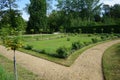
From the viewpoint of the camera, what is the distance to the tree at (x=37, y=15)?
190ft

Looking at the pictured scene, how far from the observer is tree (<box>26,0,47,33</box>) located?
57.8m

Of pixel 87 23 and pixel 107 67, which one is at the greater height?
pixel 87 23

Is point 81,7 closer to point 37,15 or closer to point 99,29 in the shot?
point 37,15

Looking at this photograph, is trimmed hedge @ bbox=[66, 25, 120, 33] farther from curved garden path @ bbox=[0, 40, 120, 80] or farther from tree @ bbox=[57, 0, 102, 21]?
curved garden path @ bbox=[0, 40, 120, 80]

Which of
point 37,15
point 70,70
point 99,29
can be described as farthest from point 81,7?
point 70,70

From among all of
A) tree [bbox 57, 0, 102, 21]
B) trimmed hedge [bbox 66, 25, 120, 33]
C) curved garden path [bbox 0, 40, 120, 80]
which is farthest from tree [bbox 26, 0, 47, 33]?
curved garden path [bbox 0, 40, 120, 80]

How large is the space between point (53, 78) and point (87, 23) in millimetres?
43508

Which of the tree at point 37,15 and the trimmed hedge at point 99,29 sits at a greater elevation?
the tree at point 37,15

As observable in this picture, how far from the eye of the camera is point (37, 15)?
58.2m

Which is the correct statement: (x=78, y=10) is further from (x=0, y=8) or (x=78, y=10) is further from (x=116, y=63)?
(x=116, y=63)

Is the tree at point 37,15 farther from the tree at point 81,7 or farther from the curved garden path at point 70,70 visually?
the curved garden path at point 70,70

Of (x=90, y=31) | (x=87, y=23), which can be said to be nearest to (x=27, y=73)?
(x=90, y=31)

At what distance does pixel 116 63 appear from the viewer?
40.2 ft

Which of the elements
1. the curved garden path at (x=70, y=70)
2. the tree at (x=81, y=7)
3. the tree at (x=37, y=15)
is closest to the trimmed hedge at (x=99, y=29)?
the tree at (x=37, y=15)
